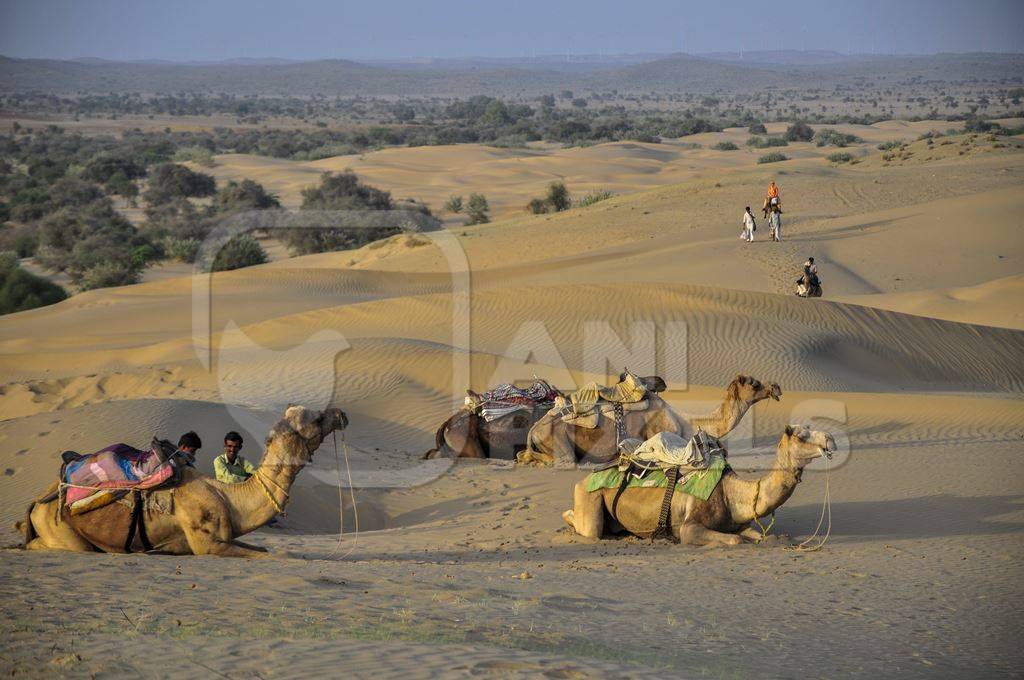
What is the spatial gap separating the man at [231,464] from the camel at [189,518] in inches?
54.5

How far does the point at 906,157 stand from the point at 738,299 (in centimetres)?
3386

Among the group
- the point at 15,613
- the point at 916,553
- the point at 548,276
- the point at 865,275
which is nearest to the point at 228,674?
the point at 15,613

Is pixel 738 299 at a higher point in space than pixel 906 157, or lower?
lower

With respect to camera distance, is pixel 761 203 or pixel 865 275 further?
pixel 761 203

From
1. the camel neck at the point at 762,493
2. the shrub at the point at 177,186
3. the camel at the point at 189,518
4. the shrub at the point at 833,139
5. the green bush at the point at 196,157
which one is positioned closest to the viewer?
the camel at the point at 189,518

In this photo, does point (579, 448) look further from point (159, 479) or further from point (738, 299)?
point (738, 299)

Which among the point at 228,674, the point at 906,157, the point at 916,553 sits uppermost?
the point at 906,157

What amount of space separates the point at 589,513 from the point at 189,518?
3.34m

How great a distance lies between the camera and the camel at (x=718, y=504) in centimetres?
828

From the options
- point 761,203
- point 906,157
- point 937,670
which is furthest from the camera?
point 906,157

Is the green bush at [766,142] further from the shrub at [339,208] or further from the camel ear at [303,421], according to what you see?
the camel ear at [303,421]

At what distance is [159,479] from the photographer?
26.2 ft

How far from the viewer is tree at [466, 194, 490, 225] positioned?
44562 mm

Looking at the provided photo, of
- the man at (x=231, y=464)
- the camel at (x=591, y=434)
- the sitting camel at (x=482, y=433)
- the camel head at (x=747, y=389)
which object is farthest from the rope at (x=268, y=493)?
the sitting camel at (x=482, y=433)
